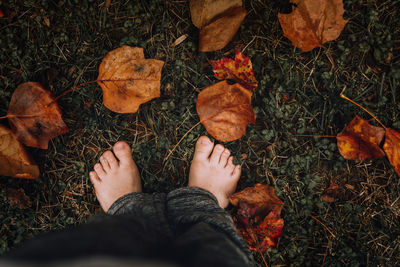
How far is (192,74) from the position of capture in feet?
5.48

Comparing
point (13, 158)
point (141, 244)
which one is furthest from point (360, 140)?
point (13, 158)

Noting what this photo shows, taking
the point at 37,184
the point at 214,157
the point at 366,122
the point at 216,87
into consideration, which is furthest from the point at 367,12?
the point at 37,184

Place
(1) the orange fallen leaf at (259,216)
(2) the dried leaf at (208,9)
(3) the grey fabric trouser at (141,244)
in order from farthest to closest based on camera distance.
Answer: (1) the orange fallen leaf at (259,216) → (2) the dried leaf at (208,9) → (3) the grey fabric trouser at (141,244)

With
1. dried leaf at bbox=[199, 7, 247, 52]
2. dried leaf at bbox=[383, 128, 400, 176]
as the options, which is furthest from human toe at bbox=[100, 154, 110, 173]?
dried leaf at bbox=[383, 128, 400, 176]

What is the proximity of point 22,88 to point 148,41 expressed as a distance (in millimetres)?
813

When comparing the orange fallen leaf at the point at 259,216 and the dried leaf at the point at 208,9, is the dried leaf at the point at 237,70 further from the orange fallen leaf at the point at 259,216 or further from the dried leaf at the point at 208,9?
the orange fallen leaf at the point at 259,216

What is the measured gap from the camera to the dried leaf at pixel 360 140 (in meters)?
1.55

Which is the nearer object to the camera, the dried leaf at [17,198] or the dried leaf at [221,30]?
the dried leaf at [221,30]

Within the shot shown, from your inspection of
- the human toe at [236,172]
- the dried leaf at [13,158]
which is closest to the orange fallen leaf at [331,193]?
the human toe at [236,172]

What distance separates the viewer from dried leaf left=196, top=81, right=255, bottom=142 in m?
1.53

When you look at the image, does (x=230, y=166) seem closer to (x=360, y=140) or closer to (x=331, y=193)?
(x=331, y=193)

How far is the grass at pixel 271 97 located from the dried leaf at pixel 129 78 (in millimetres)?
133

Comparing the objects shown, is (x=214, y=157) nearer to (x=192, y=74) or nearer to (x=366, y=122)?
(x=192, y=74)

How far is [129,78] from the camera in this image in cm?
151
